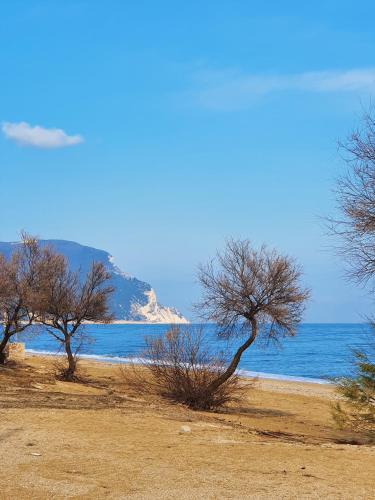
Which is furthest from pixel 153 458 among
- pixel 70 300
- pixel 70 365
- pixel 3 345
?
pixel 3 345

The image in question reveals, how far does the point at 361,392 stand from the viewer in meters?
15.0

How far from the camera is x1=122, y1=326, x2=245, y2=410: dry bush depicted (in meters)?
20.6

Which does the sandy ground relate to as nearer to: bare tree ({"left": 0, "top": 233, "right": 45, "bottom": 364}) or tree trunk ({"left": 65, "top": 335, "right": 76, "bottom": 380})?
tree trunk ({"left": 65, "top": 335, "right": 76, "bottom": 380})

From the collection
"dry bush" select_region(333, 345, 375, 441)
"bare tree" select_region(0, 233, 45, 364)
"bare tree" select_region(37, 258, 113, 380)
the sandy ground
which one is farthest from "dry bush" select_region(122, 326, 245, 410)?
"bare tree" select_region(0, 233, 45, 364)

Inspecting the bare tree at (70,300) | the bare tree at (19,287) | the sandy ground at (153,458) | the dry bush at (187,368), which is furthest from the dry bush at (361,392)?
the bare tree at (19,287)

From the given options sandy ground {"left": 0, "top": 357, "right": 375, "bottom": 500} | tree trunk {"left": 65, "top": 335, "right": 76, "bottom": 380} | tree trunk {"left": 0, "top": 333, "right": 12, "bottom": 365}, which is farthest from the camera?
tree trunk {"left": 0, "top": 333, "right": 12, "bottom": 365}

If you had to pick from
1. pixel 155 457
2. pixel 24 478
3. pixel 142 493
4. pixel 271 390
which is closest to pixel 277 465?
pixel 155 457

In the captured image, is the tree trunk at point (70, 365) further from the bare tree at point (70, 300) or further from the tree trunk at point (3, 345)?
the tree trunk at point (3, 345)

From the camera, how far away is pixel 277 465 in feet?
33.3

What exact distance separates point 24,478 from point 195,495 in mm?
2266

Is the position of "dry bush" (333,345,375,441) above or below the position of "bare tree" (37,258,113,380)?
below

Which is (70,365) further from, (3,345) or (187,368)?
(187,368)

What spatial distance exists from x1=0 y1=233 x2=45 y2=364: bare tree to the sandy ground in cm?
1203

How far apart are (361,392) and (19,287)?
727 inches
